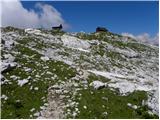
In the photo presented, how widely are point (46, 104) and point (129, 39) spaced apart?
3849 cm

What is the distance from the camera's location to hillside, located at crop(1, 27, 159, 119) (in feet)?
76.7

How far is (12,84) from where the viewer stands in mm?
26375

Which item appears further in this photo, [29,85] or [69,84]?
[69,84]

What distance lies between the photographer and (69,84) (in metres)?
26.9

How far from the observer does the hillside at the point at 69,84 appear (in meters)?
23.4

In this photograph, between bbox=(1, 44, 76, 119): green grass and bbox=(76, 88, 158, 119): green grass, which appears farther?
bbox=(1, 44, 76, 119): green grass

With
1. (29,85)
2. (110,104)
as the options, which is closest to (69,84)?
(29,85)

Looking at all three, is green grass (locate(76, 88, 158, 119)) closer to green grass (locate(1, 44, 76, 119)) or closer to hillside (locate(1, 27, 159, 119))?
hillside (locate(1, 27, 159, 119))

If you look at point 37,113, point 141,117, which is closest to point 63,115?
point 37,113

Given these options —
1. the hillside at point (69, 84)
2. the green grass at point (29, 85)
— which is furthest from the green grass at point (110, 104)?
the green grass at point (29, 85)

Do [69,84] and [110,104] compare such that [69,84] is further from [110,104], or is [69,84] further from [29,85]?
[110,104]

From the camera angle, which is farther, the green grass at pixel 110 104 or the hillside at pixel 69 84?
the hillside at pixel 69 84

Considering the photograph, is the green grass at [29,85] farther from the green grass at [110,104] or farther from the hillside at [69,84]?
the green grass at [110,104]

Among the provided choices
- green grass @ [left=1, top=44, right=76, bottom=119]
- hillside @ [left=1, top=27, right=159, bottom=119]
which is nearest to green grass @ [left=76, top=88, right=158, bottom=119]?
hillside @ [left=1, top=27, right=159, bottom=119]
